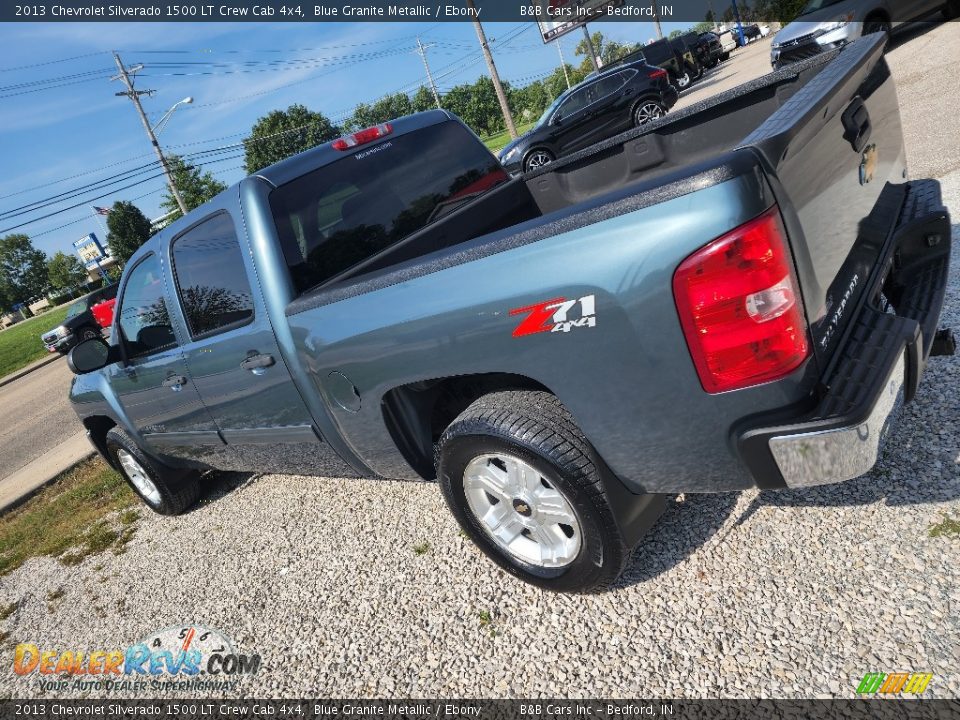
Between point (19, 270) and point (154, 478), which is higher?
point (19, 270)

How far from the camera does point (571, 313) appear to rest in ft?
6.41

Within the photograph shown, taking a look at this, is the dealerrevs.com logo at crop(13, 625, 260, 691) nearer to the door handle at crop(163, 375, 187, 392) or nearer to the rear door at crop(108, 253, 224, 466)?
the rear door at crop(108, 253, 224, 466)

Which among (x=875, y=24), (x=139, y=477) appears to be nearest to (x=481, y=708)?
(x=139, y=477)

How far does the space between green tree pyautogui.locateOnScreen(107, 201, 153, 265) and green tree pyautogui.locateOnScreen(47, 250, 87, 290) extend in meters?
34.5

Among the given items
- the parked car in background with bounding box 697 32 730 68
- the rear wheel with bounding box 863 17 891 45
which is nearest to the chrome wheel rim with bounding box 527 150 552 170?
the rear wheel with bounding box 863 17 891 45

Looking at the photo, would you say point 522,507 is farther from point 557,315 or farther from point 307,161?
point 307,161

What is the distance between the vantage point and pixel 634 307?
6.05ft

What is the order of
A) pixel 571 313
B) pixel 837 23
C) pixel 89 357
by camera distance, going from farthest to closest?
1. pixel 837 23
2. pixel 89 357
3. pixel 571 313

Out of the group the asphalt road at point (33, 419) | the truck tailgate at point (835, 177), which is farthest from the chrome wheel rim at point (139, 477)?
the truck tailgate at point (835, 177)

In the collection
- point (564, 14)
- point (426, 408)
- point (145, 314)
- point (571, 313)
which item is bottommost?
point (426, 408)

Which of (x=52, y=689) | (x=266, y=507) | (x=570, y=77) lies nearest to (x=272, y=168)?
(x=266, y=507)

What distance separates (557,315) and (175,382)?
2756 millimetres

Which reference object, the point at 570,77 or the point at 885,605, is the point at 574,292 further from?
the point at 570,77

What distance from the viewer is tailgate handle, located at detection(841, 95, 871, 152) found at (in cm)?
235
